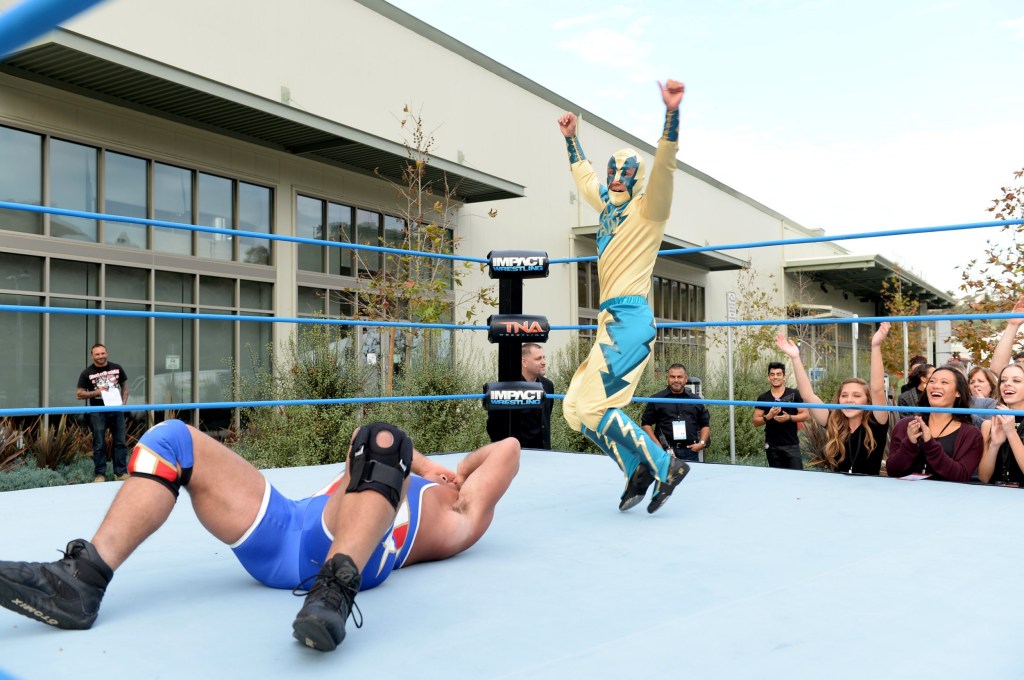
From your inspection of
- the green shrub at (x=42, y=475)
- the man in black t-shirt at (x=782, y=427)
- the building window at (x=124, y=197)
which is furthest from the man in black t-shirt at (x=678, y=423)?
the building window at (x=124, y=197)

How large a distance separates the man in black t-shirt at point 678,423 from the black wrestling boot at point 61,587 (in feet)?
13.0

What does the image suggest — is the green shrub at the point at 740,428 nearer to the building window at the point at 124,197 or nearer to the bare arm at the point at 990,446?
the bare arm at the point at 990,446

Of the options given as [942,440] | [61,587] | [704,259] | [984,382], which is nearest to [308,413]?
[942,440]

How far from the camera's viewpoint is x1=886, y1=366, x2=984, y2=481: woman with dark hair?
323cm

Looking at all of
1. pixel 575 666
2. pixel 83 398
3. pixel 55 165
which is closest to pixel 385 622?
pixel 575 666

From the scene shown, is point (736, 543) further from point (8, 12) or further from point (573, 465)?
point (8, 12)

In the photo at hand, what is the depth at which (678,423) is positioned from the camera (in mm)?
5012

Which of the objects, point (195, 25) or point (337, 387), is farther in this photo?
point (195, 25)

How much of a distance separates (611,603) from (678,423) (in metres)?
3.47

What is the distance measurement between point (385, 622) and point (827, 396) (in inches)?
367

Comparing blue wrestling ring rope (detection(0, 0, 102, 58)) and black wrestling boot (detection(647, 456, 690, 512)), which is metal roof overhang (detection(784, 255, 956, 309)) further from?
blue wrestling ring rope (detection(0, 0, 102, 58))

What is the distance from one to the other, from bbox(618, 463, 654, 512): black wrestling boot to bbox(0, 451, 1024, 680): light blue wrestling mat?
0.04 metres

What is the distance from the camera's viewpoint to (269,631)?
1.47m

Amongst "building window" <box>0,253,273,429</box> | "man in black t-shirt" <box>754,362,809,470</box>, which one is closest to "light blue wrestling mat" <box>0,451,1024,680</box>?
"man in black t-shirt" <box>754,362,809,470</box>
